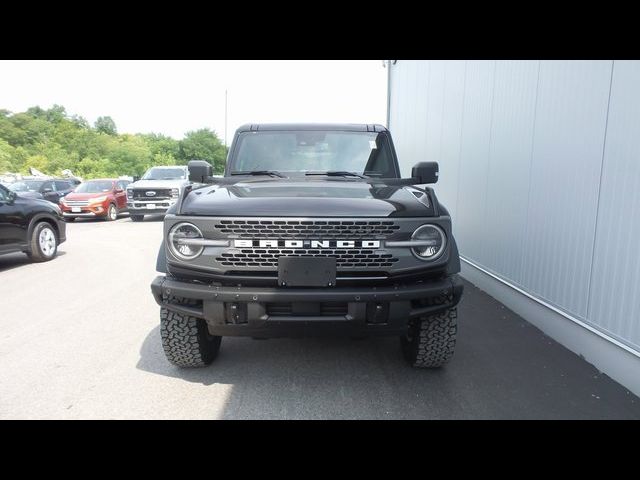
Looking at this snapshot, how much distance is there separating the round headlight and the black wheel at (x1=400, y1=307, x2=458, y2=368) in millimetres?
494

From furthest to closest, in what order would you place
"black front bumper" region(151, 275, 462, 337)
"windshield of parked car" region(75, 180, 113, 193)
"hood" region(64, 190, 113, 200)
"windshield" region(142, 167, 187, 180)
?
"windshield of parked car" region(75, 180, 113, 193)
"windshield" region(142, 167, 187, 180)
"hood" region(64, 190, 113, 200)
"black front bumper" region(151, 275, 462, 337)

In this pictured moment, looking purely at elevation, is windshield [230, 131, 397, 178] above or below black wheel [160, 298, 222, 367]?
above

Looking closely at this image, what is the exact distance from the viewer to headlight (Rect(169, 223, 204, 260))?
2889 mm

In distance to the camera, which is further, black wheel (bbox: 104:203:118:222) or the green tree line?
the green tree line

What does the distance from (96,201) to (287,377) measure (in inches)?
603

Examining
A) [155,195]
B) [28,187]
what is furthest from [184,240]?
[28,187]

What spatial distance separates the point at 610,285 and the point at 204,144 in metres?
70.2

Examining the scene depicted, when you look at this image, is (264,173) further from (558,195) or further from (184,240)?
(558,195)

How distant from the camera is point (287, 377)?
3404 millimetres

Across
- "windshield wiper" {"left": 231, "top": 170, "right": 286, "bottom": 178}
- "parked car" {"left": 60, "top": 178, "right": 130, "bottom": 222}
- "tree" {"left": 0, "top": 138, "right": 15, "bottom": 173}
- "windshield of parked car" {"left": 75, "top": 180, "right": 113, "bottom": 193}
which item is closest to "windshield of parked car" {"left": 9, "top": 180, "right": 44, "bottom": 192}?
"windshield of parked car" {"left": 75, "top": 180, "right": 113, "bottom": 193}

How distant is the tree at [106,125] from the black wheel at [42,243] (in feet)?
390

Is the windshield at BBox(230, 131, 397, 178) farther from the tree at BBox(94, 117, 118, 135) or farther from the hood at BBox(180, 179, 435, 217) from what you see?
the tree at BBox(94, 117, 118, 135)

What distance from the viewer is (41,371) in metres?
3.51

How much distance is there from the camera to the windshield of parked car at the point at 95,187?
56.1ft
